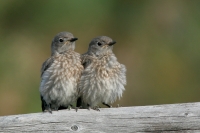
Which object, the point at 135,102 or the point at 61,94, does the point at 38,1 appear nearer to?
the point at 135,102

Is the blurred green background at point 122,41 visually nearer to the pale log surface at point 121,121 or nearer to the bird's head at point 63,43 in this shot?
the bird's head at point 63,43

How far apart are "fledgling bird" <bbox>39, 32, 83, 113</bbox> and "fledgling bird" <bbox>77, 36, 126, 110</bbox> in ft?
0.33

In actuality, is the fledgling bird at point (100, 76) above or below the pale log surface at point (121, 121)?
above

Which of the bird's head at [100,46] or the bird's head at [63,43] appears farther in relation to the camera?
the bird's head at [63,43]

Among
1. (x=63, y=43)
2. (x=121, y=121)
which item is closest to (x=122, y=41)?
(x=63, y=43)

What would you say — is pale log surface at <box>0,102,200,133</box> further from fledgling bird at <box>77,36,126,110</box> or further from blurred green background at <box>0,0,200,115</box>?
blurred green background at <box>0,0,200,115</box>

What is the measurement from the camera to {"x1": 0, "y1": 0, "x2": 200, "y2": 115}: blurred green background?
11.0 meters

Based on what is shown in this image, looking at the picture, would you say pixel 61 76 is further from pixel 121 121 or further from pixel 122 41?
pixel 122 41

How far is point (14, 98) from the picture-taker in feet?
35.4

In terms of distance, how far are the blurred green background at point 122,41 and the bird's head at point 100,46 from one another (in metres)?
2.62

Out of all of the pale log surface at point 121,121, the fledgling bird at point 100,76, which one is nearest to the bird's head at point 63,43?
the fledgling bird at point 100,76

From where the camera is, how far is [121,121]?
6246 millimetres

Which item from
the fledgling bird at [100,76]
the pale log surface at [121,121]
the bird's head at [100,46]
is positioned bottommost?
the pale log surface at [121,121]

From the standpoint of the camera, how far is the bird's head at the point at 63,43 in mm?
8266
